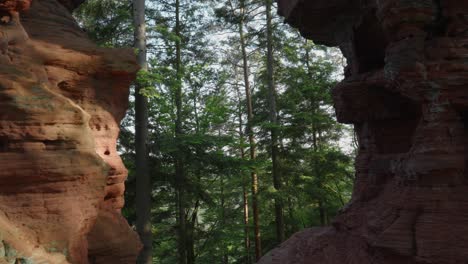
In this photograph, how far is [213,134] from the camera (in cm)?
1859

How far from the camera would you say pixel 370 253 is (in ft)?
30.6

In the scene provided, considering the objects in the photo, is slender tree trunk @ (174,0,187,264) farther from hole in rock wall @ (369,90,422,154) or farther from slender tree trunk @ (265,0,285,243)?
hole in rock wall @ (369,90,422,154)

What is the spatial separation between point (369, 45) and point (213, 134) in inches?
373

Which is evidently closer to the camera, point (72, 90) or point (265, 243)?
point (72, 90)

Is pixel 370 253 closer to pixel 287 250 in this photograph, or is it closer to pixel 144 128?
pixel 287 250

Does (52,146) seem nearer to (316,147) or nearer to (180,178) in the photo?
(180,178)

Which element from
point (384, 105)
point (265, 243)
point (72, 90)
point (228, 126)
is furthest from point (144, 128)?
point (228, 126)

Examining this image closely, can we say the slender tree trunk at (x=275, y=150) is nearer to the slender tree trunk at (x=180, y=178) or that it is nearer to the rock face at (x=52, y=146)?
the slender tree trunk at (x=180, y=178)

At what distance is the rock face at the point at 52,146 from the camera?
5.33m

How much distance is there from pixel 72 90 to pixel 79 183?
2059 mm

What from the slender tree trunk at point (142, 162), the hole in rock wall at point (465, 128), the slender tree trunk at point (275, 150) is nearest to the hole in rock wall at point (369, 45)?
the hole in rock wall at point (465, 128)

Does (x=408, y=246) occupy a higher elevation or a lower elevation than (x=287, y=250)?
higher

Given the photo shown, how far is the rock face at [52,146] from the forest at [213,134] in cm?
431

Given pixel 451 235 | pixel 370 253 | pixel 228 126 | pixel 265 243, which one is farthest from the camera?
pixel 228 126
